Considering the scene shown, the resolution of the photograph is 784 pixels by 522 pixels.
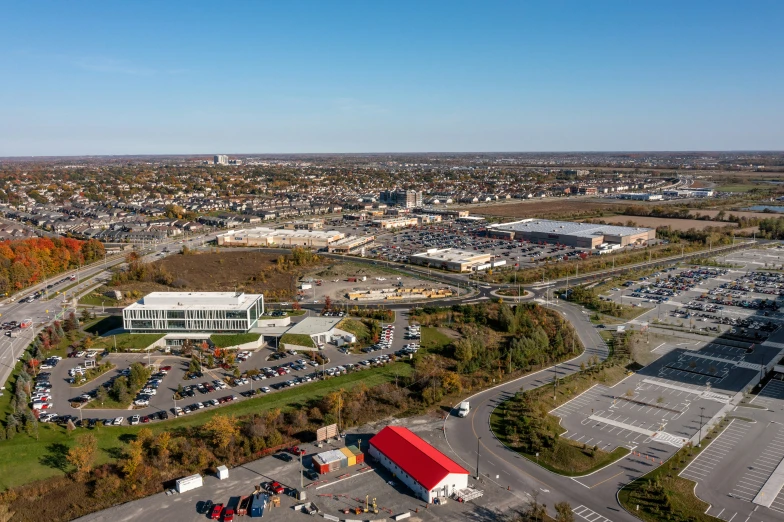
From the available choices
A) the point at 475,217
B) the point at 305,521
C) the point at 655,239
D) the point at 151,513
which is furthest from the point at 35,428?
the point at 475,217

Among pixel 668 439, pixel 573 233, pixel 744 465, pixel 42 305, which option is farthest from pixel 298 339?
pixel 573 233

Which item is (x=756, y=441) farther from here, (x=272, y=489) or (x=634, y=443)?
(x=272, y=489)

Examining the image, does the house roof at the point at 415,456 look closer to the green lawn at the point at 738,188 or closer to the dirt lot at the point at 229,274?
the dirt lot at the point at 229,274

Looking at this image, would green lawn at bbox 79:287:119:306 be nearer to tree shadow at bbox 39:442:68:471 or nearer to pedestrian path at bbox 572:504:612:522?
tree shadow at bbox 39:442:68:471

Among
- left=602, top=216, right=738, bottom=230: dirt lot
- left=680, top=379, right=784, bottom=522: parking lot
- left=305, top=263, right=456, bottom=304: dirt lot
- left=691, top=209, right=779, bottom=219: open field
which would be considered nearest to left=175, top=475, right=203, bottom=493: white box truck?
left=680, top=379, right=784, bottom=522: parking lot

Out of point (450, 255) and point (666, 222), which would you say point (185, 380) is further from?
point (666, 222)
